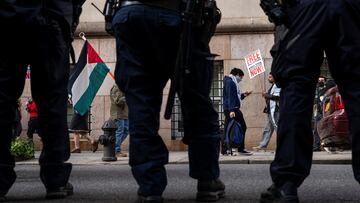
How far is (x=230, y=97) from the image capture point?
1437 cm

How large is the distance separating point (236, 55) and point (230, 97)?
3600 millimetres

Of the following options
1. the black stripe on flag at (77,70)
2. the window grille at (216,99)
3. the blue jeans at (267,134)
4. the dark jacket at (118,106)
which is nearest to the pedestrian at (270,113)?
the blue jeans at (267,134)

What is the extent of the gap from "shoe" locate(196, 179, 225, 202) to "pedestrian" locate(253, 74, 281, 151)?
10.4 metres

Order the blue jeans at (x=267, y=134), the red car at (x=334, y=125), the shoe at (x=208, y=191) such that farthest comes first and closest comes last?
the blue jeans at (x=267, y=134)
the red car at (x=334, y=125)
the shoe at (x=208, y=191)

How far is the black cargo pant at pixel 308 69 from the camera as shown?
3.98 meters

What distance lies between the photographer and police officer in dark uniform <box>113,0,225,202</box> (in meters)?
4.26

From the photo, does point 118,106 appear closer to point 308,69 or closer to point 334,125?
point 334,125

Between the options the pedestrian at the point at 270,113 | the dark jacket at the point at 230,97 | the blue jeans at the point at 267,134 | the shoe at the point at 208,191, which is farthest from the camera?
the blue jeans at the point at 267,134

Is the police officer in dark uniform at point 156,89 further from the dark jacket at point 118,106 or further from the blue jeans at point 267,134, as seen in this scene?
the blue jeans at point 267,134

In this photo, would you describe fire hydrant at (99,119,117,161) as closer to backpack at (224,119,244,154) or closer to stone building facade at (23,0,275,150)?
backpack at (224,119,244,154)

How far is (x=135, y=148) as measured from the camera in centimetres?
428

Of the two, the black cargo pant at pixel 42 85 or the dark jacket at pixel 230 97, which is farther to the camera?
the dark jacket at pixel 230 97

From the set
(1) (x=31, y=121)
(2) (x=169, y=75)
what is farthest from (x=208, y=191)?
(1) (x=31, y=121)

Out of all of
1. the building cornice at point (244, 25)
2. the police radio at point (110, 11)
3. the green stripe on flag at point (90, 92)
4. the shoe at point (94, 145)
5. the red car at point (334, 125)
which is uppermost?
the building cornice at point (244, 25)
